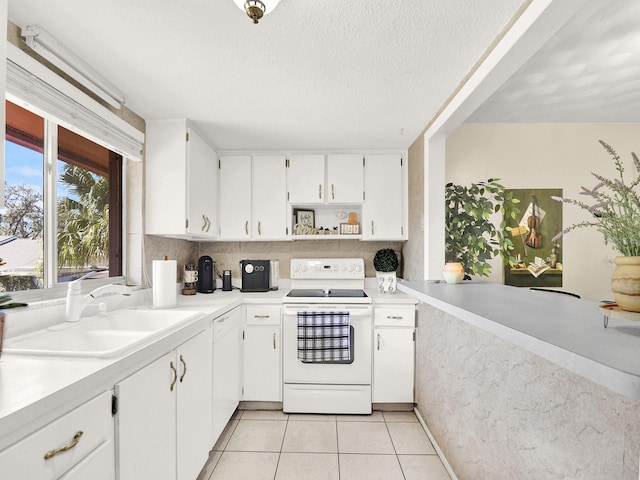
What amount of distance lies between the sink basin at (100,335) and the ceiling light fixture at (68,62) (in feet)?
4.03

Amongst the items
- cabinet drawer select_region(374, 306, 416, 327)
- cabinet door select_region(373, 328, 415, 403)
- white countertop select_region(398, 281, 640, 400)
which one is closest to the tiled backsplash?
cabinet drawer select_region(374, 306, 416, 327)

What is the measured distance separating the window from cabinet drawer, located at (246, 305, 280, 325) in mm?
1065

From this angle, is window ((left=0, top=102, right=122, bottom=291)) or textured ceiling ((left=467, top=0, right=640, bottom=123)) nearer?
window ((left=0, top=102, right=122, bottom=291))

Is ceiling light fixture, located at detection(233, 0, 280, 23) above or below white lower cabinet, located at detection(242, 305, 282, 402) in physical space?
above

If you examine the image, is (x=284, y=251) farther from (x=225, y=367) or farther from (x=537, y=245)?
(x=537, y=245)

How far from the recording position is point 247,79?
1.88 metres

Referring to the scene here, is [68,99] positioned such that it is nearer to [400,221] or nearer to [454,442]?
[400,221]

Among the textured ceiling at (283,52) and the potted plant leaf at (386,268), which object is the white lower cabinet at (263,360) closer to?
the potted plant leaf at (386,268)

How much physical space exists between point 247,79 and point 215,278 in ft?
6.62

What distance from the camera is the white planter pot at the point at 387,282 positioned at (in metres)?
3.09

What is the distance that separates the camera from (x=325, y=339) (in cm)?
265

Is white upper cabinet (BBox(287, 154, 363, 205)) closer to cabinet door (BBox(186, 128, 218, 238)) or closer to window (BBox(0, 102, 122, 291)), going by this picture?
cabinet door (BBox(186, 128, 218, 238))

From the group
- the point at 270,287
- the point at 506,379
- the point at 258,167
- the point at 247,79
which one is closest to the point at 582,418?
the point at 506,379

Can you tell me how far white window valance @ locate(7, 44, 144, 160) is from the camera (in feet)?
4.58
